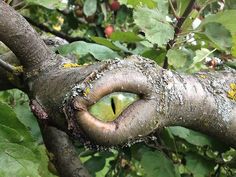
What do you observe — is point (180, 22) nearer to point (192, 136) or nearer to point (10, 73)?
point (192, 136)

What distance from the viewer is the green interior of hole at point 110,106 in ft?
2.58

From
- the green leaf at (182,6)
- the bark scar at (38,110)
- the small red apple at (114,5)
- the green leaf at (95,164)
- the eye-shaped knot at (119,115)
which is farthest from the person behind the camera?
the small red apple at (114,5)

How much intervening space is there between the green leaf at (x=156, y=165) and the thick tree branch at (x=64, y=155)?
0.48 feet

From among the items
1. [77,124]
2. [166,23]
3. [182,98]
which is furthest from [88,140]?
[166,23]

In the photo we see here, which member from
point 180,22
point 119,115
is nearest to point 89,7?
point 180,22

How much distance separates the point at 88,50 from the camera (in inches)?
47.4

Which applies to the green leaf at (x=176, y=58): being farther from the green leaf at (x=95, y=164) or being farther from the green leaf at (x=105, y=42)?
the green leaf at (x=95, y=164)

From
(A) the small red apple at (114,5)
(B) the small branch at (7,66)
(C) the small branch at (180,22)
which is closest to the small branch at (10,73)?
(B) the small branch at (7,66)

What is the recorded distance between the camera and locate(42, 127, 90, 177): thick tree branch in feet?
3.72

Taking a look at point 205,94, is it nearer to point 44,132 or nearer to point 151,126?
point 151,126

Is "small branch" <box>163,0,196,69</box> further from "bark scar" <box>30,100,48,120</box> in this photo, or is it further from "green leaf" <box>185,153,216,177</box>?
"bark scar" <box>30,100,48,120</box>

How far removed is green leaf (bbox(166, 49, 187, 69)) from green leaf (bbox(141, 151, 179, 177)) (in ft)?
0.78

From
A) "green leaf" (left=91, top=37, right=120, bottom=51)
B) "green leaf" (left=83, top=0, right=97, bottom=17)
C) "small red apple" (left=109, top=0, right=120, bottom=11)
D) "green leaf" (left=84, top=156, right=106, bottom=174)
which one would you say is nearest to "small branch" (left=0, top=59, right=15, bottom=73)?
"green leaf" (left=91, top=37, right=120, bottom=51)

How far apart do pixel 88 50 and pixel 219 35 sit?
32cm
